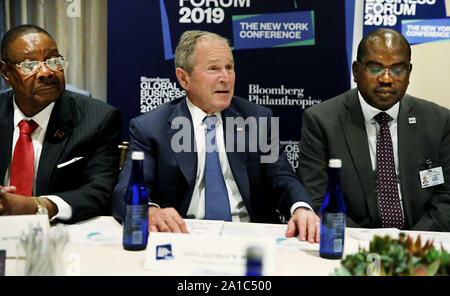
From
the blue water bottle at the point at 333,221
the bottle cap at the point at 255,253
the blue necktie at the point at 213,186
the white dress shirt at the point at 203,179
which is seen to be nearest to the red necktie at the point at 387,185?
the white dress shirt at the point at 203,179

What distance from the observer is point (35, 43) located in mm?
2531

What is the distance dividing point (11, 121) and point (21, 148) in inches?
8.1

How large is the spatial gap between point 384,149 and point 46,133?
1.81 meters

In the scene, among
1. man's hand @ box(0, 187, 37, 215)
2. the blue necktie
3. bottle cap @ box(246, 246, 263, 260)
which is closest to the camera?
bottle cap @ box(246, 246, 263, 260)

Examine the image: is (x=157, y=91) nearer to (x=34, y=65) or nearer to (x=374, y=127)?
(x=34, y=65)

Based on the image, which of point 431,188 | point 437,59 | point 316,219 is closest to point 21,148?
point 316,219

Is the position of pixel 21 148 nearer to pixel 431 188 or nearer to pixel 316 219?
pixel 316 219

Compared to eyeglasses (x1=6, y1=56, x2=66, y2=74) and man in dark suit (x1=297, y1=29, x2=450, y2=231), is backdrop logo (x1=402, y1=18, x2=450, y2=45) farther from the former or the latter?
eyeglasses (x1=6, y1=56, x2=66, y2=74)

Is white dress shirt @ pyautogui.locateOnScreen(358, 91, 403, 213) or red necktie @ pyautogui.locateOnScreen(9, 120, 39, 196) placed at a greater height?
white dress shirt @ pyautogui.locateOnScreen(358, 91, 403, 213)

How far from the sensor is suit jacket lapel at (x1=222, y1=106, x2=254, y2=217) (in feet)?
8.44

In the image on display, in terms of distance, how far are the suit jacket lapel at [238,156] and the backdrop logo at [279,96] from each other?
0.72 metres

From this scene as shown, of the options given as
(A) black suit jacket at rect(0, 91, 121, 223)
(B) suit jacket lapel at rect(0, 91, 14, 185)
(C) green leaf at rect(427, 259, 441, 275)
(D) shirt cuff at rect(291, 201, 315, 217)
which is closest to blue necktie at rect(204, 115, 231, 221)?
(D) shirt cuff at rect(291, 201, 315, 217)
